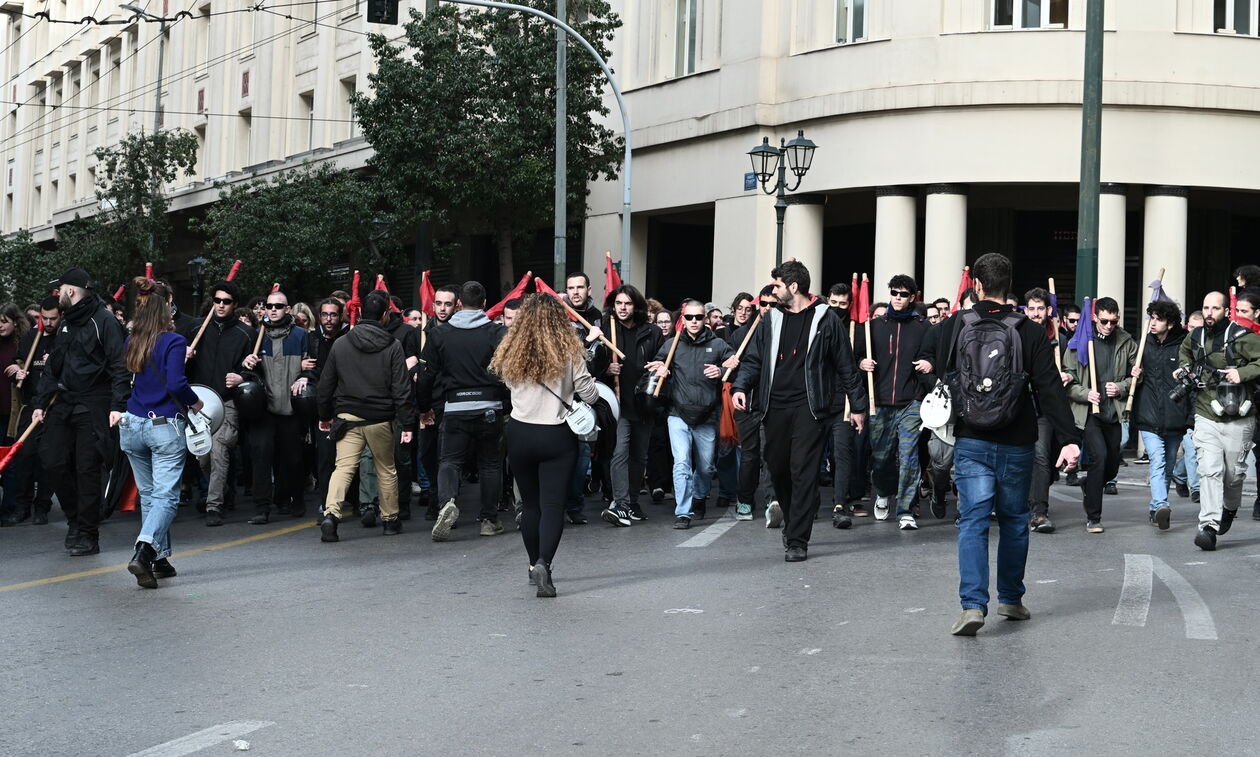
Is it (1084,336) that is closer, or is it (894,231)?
(1084,336)

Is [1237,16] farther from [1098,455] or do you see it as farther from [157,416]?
[157,416]

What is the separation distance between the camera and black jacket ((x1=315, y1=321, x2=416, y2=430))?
1163 centimetres

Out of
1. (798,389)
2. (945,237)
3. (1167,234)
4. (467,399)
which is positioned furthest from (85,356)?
(1167,234)

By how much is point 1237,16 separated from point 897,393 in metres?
15.0

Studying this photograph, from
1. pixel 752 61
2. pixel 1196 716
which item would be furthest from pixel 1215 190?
pixel 1196 716

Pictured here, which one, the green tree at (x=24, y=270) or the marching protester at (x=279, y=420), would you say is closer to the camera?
the marching protester at (x=279, y=420)

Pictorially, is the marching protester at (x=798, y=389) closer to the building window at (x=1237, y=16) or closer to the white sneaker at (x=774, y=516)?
the white sneaker at (x=774, y=516)

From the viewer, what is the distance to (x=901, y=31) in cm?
2486

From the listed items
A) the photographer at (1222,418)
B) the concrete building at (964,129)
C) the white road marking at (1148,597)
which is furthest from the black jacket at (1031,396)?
the concrete building at (964,129)

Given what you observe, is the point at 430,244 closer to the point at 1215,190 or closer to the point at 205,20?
the point at 1215,190

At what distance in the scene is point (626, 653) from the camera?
7.18m

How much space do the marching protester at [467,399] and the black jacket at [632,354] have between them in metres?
1.48

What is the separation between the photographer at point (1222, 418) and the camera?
1086 centimetres

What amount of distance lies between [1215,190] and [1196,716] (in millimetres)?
20711
